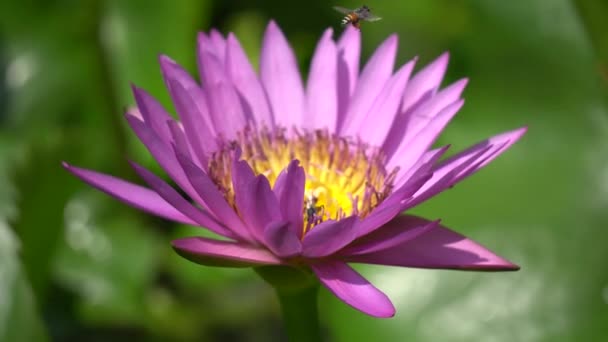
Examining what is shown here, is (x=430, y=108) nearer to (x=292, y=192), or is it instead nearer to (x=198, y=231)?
(x=292, y=192)

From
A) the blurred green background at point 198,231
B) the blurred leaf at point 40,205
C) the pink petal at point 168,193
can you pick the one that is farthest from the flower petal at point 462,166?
the blurred leaf at point 40,205

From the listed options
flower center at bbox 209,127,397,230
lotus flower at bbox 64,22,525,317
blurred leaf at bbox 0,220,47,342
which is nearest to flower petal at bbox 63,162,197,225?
lotus flower at bbox 64,22,525,317

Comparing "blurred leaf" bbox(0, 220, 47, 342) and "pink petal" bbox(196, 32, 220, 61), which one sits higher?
"pink petal" bbox(196, 32, 220, 61)

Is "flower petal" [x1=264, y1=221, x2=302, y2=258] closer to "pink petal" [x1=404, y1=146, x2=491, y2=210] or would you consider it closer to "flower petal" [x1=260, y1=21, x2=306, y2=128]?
"pink petal" [x1=404, y1=146, x2=491, y2=210]

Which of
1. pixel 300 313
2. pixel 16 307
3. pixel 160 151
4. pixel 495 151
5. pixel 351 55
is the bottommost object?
pixel 16 307

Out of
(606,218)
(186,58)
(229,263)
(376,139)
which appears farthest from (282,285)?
(186,58)

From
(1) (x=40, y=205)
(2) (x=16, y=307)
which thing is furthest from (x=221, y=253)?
(1) (x=40, y=205)

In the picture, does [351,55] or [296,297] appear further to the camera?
[351,55]
